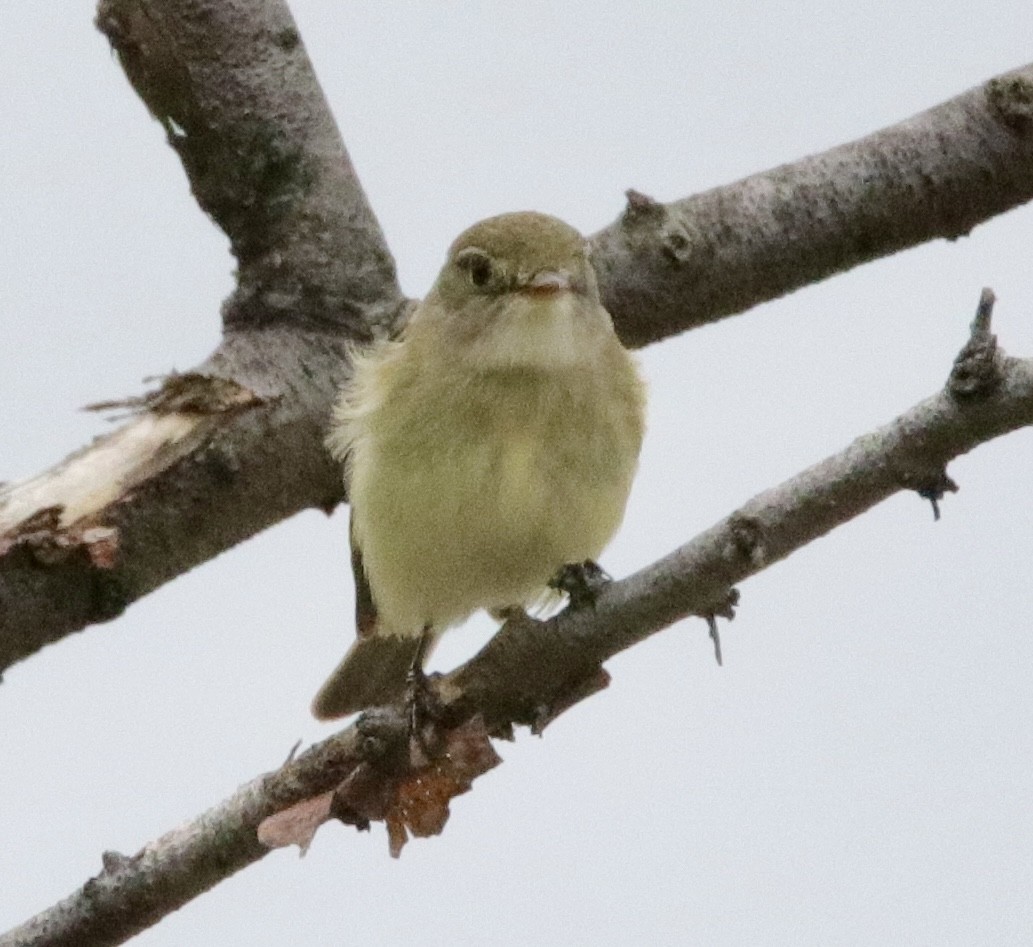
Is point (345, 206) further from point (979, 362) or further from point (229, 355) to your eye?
point (979, 362)

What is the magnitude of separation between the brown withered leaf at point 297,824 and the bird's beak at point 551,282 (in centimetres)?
161

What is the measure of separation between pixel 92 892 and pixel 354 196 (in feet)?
6.71

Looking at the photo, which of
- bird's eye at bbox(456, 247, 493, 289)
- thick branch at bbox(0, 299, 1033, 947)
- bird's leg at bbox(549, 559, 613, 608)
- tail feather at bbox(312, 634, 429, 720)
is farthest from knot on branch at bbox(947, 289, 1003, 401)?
tail feather at bbox(312, 634, 429, 720)

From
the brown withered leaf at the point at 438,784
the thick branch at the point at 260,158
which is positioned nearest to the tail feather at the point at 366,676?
the thick branch at the point at 260,158

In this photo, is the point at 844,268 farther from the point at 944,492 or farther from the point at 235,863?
the point at 235,863

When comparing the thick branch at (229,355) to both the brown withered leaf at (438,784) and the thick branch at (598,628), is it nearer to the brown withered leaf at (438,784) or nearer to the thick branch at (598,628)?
the thick branch at (598,628)

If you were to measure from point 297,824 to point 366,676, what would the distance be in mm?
2216

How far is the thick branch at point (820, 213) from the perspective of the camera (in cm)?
442

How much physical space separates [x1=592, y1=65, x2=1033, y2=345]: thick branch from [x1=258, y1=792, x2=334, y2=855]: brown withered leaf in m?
1.74

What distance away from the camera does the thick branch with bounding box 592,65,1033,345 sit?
174 inches

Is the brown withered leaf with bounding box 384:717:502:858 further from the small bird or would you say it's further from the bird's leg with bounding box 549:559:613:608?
the small bird

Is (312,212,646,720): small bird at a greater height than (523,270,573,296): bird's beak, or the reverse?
(523,270,573,296): bird's beak

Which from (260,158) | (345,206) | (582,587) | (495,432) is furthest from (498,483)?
(582,587)

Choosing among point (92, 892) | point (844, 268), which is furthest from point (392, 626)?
point (92, 892)
